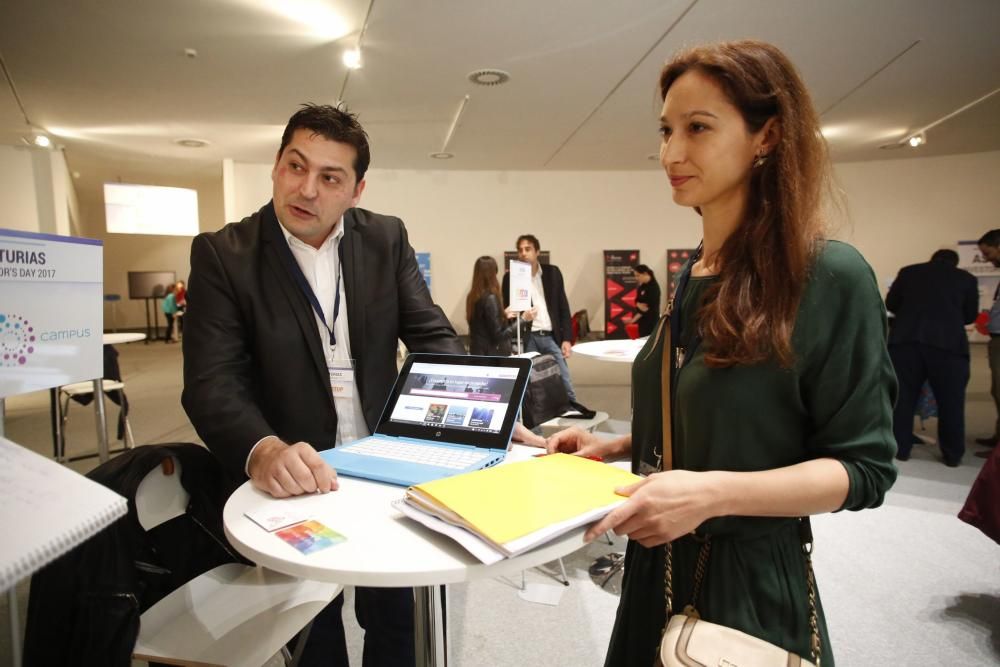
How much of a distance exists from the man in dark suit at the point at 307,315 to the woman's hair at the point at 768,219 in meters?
0.89

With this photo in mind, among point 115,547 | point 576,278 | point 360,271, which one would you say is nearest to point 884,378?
point 360,271

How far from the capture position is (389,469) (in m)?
1.02

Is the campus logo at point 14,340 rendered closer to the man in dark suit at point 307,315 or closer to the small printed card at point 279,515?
the man in dark suit at point 307,315

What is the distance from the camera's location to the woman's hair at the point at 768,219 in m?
0.79

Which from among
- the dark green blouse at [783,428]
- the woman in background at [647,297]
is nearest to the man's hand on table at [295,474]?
the dark green blouse at [783,428]

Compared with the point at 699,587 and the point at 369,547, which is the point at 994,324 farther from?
the point at 369,547

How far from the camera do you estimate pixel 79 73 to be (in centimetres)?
491

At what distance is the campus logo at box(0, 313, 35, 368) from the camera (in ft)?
4.16

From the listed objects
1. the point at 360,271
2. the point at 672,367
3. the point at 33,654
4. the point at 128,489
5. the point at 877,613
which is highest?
the point at 360,271

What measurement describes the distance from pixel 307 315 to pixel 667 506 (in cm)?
95

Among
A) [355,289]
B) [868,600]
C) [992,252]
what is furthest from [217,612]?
[992,252]

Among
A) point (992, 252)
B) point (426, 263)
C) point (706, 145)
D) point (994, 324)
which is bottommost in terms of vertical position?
point (994, 324)

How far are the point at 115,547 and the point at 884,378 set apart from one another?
1.48 m

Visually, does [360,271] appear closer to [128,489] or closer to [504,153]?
[128,489]
